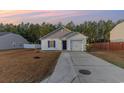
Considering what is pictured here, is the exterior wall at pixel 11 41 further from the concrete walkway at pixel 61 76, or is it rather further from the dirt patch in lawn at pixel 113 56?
the dirt patch in lawn at pixel 113 56

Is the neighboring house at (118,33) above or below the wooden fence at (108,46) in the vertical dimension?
above

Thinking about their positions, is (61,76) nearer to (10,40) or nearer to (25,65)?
(25,65)

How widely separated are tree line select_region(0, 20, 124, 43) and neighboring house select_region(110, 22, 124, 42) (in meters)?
0.16

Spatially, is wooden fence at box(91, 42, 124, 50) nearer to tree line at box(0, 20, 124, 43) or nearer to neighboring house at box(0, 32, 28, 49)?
tree line at box(0, 20, 124, 43)

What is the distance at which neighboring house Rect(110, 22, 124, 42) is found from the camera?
808cm

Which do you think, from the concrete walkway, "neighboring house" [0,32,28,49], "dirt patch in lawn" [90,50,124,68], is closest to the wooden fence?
"dirt patch in lawn" [90,50,124,68]

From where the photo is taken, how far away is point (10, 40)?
804cm

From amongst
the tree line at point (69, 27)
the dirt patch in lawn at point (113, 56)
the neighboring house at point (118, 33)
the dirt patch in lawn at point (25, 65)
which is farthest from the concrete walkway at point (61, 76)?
the dirt patch in lawn at point (113, 56)

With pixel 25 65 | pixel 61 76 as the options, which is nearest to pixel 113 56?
pixel 61 76

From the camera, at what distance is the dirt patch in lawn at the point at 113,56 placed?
9.48 m

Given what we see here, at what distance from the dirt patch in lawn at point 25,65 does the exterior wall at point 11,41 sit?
0.75 ft

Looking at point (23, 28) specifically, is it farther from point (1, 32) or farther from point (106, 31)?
point (106, 31)

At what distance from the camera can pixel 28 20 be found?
7.92 m

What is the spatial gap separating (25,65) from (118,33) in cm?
378
